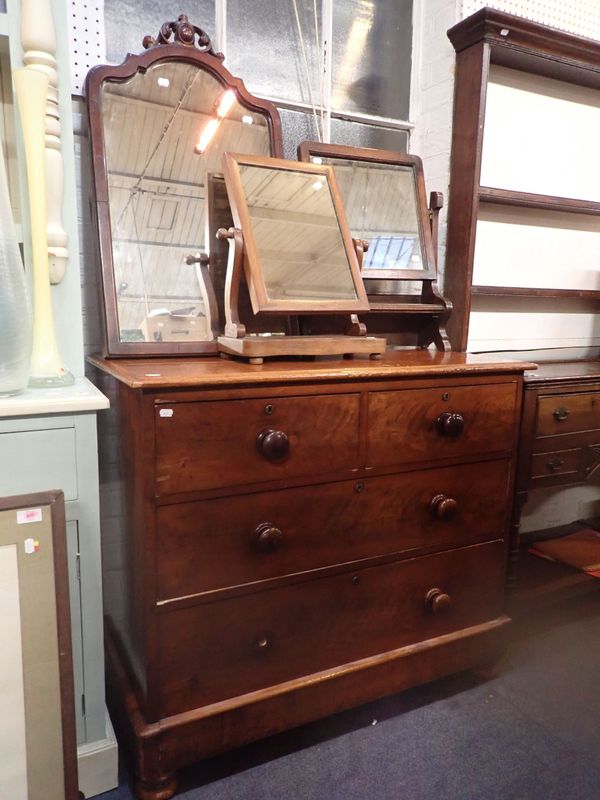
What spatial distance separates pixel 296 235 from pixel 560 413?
1.00m

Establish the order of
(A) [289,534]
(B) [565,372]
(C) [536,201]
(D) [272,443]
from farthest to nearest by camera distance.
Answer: (C) [536,201]
(B) [565,372]
(A) [289,534]
(D) [272,443]

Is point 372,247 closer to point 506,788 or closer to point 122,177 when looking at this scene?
point 122,177

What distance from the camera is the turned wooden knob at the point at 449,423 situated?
59.9 inches

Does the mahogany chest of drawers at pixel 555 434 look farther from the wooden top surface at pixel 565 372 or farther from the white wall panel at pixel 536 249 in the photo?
the white wall panel at pixel 536 249

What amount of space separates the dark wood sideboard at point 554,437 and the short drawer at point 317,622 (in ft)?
0.85

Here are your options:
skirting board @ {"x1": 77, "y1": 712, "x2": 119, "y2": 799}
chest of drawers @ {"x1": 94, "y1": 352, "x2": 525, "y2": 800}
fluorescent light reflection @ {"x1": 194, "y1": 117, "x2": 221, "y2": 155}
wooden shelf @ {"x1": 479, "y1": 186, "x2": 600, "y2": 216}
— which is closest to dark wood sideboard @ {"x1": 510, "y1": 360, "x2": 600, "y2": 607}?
chest of drawers @ {"x1": 94, "y1": 352, "x2": 525, "y2": 800}

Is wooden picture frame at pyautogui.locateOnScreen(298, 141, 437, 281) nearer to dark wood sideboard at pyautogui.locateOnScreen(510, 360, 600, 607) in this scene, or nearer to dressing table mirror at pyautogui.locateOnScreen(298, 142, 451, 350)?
dressing table mirror at pyautogui.locateOnScreen(298, 142, 451, 350)

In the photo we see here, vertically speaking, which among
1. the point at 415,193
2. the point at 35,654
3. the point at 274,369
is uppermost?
the point at 415,193

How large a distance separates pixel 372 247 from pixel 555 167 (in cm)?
93

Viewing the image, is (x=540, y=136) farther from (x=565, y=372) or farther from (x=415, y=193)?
(x=565, y=372)

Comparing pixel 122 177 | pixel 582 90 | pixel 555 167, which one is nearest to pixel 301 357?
pixel 122 177

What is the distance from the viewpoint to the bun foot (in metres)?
1.32

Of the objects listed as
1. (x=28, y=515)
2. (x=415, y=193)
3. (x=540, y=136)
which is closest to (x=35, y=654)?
(x=28, y=515)

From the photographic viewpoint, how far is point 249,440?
128 cm
